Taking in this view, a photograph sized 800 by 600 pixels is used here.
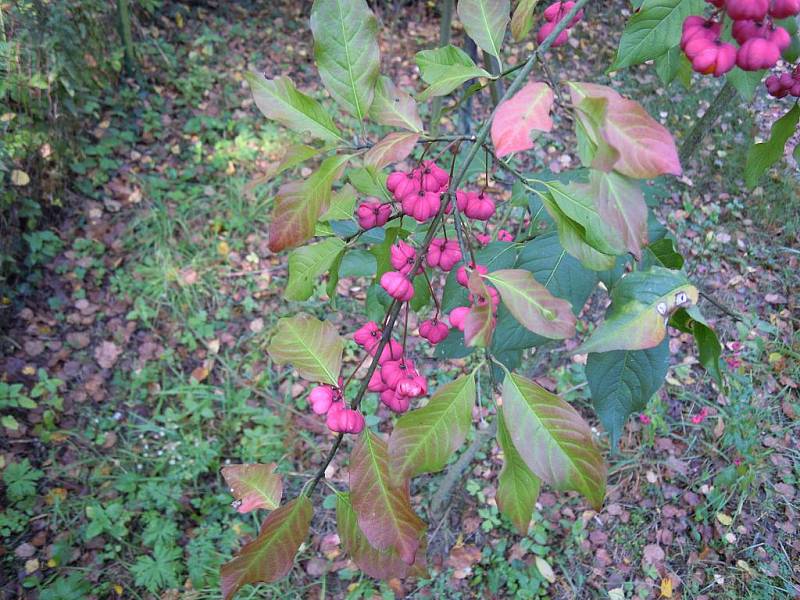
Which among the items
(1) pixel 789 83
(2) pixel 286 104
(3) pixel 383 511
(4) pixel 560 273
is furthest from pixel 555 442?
(1) pixel 789 83

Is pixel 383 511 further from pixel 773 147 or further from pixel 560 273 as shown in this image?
pixel 773 147

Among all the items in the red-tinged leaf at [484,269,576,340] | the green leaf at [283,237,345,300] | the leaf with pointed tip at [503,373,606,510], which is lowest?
the leaf with pointed tip at [503,373,606,510]

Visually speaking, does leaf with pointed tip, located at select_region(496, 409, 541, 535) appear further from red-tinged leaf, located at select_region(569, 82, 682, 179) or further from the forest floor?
the forest floor

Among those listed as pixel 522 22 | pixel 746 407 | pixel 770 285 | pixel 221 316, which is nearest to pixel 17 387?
pixel 221 316

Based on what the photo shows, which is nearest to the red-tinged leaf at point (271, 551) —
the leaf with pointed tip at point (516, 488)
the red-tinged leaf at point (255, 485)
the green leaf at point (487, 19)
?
the red-tinged leaf at point (255, 485)

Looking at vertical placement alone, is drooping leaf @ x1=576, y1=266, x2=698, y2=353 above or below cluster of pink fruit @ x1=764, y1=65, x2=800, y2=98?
below

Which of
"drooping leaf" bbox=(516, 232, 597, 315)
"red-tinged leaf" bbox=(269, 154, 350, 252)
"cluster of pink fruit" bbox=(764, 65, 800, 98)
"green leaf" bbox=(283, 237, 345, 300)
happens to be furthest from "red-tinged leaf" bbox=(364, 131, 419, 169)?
"cluster of pink fruit" bbox=(764, 65, 800, 98)

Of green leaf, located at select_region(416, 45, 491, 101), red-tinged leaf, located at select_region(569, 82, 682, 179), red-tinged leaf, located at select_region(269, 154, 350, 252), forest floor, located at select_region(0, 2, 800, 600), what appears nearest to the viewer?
red-tinged leaf, located at select_region(569, 82, 682, 179)

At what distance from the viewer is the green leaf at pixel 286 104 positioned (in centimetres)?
94

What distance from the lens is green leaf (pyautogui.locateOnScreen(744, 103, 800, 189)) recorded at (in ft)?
3.71

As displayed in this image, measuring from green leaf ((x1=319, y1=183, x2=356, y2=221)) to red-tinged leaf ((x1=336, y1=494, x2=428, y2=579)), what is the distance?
537mm

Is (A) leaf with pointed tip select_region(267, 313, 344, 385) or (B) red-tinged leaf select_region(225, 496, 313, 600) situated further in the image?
(A) leaf with pointed tip select_region(267, 313, 344, 385)

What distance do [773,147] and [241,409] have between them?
8.32 ft

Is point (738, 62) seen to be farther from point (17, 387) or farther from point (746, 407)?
A: point (17, 387)
